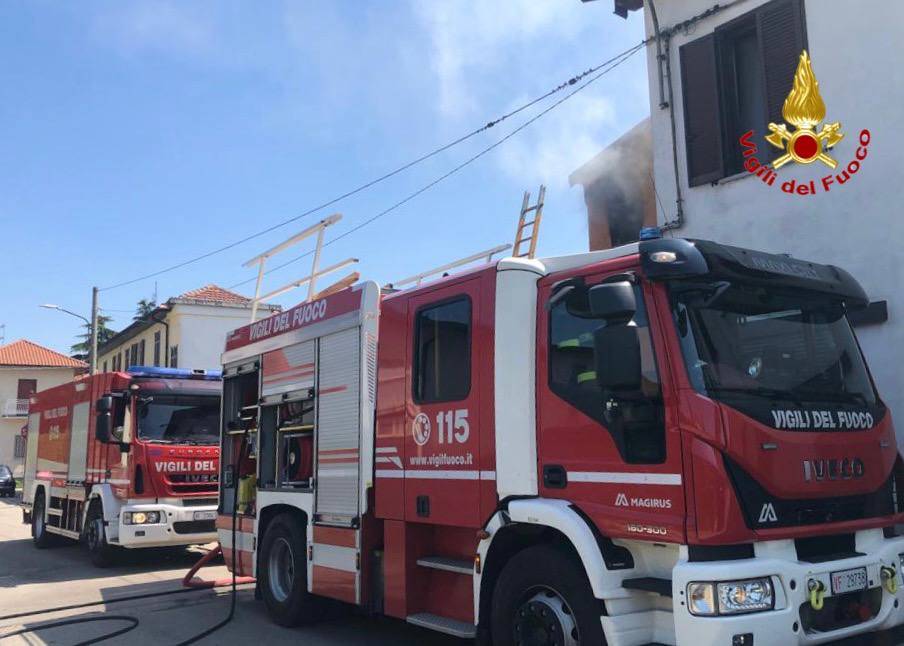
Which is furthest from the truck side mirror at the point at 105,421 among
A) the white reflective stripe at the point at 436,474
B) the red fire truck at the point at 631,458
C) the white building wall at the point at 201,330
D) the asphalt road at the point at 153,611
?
the white building wall at the point at 201,330

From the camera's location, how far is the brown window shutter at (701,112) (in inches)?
351

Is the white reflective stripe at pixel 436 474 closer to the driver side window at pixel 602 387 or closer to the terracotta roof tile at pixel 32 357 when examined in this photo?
the driver side window at pixel 602 387

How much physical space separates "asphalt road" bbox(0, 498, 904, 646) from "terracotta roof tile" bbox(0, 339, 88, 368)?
1818 inches

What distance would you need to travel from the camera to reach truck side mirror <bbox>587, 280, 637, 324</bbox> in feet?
13.6

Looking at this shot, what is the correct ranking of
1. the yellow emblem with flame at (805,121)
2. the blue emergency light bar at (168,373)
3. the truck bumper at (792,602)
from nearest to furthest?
the truck bumper at (792,602) → the yellow emblem with flame at (805,121) → the blue emergency light bar at (168,373)

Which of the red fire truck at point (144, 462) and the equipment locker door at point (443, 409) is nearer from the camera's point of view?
the equipment locker door at point (443, 409)

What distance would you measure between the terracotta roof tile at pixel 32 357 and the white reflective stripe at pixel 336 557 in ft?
171

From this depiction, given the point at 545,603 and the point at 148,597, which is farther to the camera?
the point at 148,597

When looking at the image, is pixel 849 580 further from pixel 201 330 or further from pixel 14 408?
pixel 14 408

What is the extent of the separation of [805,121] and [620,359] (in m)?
5.21

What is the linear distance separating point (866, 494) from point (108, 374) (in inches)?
399

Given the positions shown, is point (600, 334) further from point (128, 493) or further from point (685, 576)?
point (128, 493)

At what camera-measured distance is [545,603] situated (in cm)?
452

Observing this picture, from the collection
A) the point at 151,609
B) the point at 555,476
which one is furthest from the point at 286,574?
the point at 555,476
